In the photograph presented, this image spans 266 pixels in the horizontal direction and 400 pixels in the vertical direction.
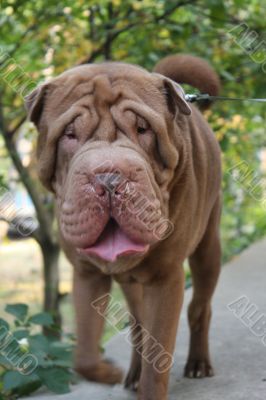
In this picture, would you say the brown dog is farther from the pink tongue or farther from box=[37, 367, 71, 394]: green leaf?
box=[37, 367, 71, 394]: green leaf

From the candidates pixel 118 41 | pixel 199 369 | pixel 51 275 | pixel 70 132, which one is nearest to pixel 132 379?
pixel 199 369

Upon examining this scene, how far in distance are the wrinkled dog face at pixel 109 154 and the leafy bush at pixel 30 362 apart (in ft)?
2.77

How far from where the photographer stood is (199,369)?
3.83 meters

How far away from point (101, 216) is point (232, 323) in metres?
2.31

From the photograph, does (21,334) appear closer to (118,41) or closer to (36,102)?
(36,102)

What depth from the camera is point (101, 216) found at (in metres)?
2.65

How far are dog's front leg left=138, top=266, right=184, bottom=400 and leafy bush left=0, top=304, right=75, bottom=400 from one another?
23.0 inches

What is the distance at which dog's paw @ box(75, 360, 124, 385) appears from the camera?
3.07 m

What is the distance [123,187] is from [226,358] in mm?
1751

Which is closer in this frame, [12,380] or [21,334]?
[12,380]

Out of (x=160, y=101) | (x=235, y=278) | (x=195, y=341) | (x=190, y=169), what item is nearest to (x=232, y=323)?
(x=195, y=341)

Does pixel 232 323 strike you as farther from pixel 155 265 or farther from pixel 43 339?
pixel 155 265

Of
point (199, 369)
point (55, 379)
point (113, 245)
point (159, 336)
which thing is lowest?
point (199, 369)

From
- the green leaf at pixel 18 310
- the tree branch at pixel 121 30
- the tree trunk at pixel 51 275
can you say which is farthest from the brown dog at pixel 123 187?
the tree trunk at pixel 51 275
